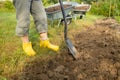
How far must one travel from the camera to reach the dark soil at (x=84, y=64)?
342cm

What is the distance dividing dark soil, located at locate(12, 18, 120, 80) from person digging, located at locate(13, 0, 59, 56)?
266mm

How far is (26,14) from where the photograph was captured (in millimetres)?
3840

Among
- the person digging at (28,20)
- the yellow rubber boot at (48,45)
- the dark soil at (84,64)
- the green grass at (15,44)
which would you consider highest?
the person digging at (28,20)

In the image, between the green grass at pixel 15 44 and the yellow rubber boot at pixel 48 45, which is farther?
the yellow rubber boot at pixel 48 45

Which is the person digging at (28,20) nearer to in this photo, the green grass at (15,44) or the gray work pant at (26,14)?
the gray work pant at (26,14)

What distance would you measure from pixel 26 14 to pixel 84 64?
1.10 metres

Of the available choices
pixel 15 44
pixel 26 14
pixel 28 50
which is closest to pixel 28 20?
pixel 26 14

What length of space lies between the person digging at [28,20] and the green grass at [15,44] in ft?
0.37

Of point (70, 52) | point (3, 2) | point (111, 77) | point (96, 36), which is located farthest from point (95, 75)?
point (3, 2)

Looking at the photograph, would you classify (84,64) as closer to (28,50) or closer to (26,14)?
(28,50)

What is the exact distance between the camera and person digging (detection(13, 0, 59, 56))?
12.5 ft

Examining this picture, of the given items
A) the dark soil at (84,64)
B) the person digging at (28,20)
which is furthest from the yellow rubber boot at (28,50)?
the dark soil at (84,64)

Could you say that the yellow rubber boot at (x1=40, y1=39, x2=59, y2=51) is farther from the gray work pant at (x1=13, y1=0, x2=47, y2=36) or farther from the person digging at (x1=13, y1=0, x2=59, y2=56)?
the gray work pant at (x1=13, y1=0, x2=47, y2=36)

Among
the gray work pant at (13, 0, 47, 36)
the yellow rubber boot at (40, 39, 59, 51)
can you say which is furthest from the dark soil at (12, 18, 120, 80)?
the gray work pant at (13, 0, 47, 36)
